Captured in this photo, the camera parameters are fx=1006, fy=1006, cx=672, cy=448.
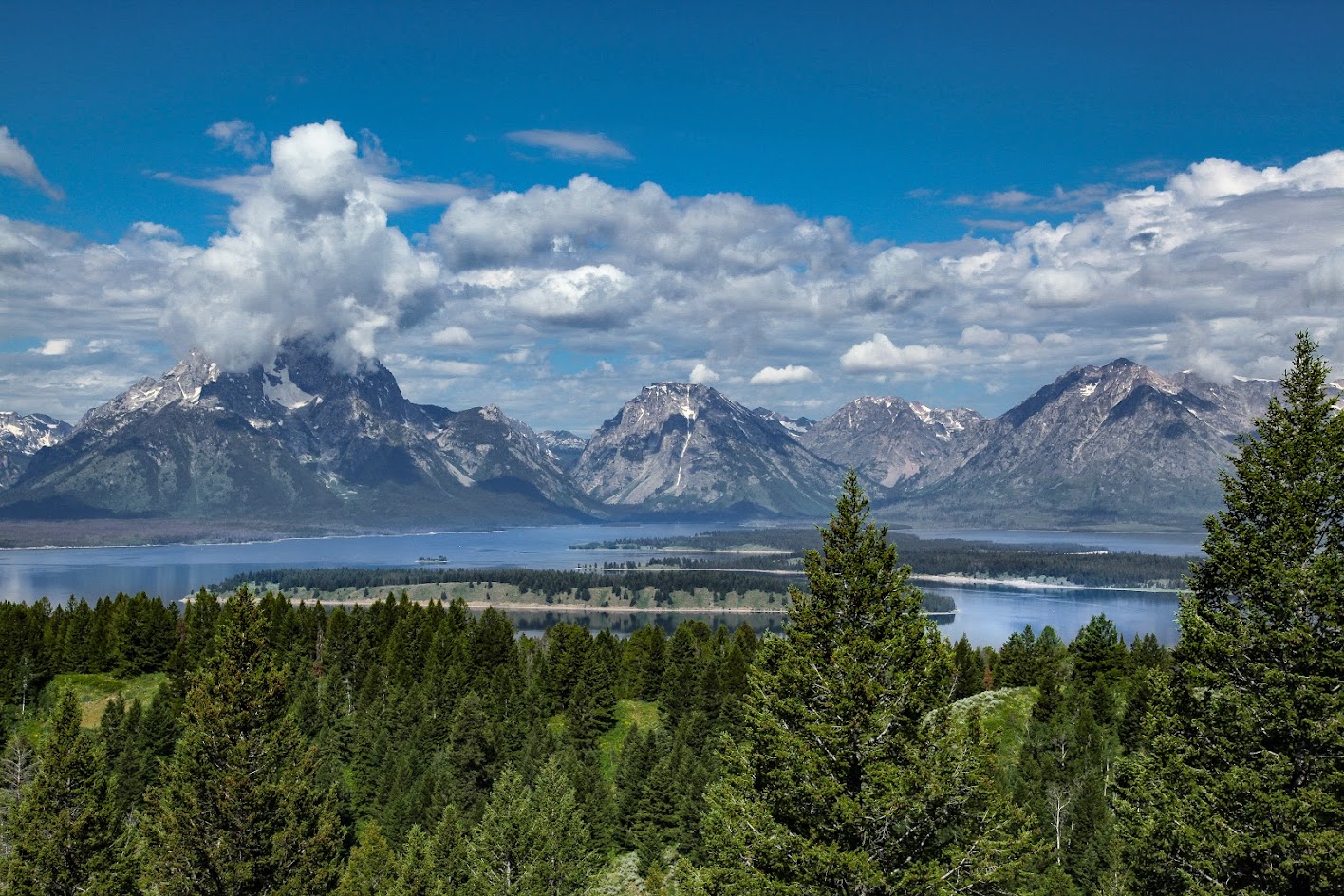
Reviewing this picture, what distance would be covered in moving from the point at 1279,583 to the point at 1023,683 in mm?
105166

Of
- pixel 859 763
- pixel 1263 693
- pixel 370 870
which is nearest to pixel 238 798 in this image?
pixel 859 763

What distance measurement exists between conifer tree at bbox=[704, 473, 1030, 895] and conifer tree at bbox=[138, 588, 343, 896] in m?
18.6

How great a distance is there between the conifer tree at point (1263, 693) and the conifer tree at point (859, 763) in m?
5.21

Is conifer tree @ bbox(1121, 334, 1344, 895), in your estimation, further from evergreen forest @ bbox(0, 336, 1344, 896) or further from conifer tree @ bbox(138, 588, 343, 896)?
Answer: conifer tree @ bbox(138, 588, 343, 896)

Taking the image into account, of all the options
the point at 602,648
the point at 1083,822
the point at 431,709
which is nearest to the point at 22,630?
the point at 431,709

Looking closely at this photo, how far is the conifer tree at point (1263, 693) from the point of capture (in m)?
21.4

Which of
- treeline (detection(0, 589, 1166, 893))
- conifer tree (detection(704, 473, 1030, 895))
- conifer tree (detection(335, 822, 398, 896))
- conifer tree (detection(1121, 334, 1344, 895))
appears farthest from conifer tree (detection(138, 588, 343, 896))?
conifer tree (detection(1121, 334, 1344, 895))

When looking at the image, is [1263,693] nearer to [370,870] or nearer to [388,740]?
[370,870]

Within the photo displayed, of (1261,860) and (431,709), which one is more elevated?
(1261,860)

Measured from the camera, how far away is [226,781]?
32.6 m

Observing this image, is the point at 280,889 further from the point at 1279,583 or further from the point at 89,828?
the point at 1279,583

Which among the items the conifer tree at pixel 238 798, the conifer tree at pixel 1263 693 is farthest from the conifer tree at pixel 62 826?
the conifer tree at pixel 1263 693

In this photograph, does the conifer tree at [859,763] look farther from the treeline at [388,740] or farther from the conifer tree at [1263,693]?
the conifer tree at [1263,693]

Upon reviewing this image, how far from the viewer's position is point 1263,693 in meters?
22.6
